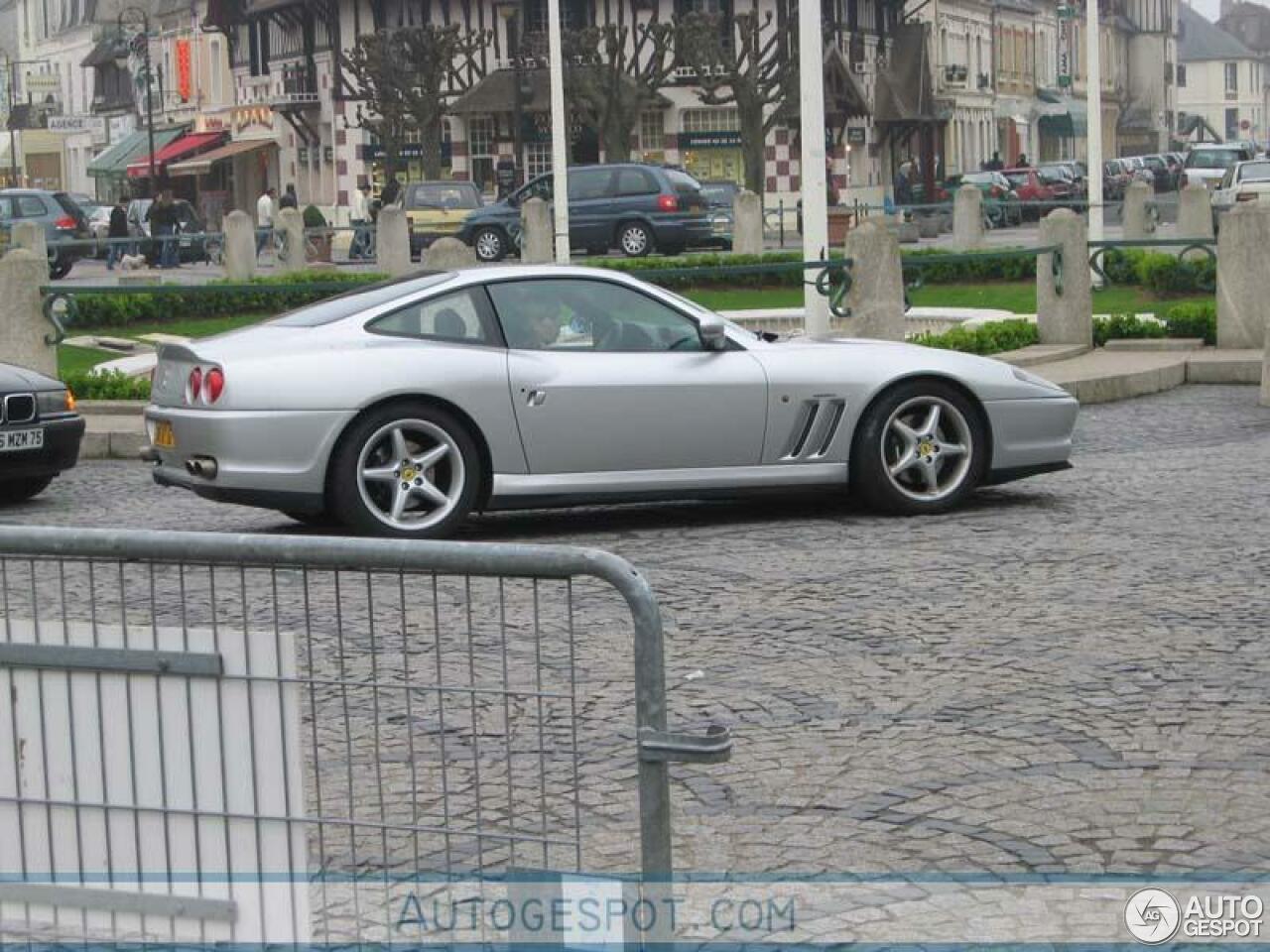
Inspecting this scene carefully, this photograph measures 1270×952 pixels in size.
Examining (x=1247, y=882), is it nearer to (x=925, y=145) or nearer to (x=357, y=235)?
(x=357, y=235)

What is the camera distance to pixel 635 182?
4509 cm

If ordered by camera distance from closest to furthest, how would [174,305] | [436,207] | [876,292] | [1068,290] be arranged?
[876,292] → [1068,290] → [174,305] → [436,207]

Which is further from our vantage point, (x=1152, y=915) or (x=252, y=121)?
(x=252, y=121)

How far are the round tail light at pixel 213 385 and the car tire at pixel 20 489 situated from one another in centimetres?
332

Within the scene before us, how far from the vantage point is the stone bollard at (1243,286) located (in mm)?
20578

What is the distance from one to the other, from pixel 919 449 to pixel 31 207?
40917 mm

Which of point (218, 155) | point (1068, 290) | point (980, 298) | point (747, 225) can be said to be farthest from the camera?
point (218, 155)

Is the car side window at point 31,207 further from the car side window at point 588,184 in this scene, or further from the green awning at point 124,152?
the green awning at point 124,152

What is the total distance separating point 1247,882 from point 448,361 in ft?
20.9

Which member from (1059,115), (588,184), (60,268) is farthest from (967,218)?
(1059,115)

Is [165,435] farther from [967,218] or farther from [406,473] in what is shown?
[967,218]

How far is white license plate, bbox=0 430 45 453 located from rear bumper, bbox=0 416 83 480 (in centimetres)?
3

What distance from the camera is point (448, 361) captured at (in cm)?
1122

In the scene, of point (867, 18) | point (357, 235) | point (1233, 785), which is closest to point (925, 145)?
point (867, 18)
